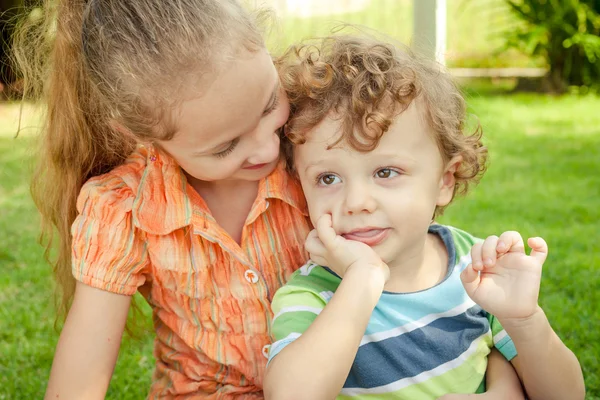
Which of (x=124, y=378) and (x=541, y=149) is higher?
(x=124, y=378)

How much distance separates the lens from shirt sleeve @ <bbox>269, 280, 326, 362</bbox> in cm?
194

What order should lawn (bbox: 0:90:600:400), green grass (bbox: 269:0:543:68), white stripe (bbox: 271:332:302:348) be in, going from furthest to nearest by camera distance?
green grass (bbox: 269:0:543:68) → lawn (bbox: 0:90:600:400) → white stripe (bbox: 271:332:302:348)

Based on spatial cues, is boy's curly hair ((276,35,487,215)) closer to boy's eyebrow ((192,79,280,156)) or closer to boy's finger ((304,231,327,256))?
boy's eyebrow ((192,79,280,156))

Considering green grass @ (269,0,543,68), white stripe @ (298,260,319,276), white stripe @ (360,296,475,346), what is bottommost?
green grass @ (269,0,543,68)

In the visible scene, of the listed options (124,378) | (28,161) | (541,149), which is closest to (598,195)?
(541,149)

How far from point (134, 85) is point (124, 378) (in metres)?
1.42

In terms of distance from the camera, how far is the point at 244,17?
6.77ft

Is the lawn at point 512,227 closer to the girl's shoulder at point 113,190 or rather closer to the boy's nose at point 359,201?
the girl's shoulder at point 113,190

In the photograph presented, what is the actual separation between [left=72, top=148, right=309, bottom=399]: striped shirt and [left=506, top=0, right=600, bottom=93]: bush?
23.7ft

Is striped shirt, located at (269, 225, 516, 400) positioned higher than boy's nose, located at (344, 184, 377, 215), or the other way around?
boy's nose, located at (344, 184, 377, 215)

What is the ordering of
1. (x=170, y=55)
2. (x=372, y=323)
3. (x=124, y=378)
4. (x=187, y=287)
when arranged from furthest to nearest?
(x=124, y=378), (x=187, y=287), (x=372, y=323), (x=170, y=55)

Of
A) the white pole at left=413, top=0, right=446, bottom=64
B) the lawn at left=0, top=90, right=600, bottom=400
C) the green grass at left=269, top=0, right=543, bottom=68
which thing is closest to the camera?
the lawn at left=0, top=90, right=600, bottom=400

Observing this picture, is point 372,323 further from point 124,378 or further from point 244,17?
point 124,378

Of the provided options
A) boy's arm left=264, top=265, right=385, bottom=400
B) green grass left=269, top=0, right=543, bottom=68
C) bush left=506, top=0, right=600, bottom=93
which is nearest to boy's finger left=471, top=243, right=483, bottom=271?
boy's arm left=264, top=265, right=385, bottom=400
